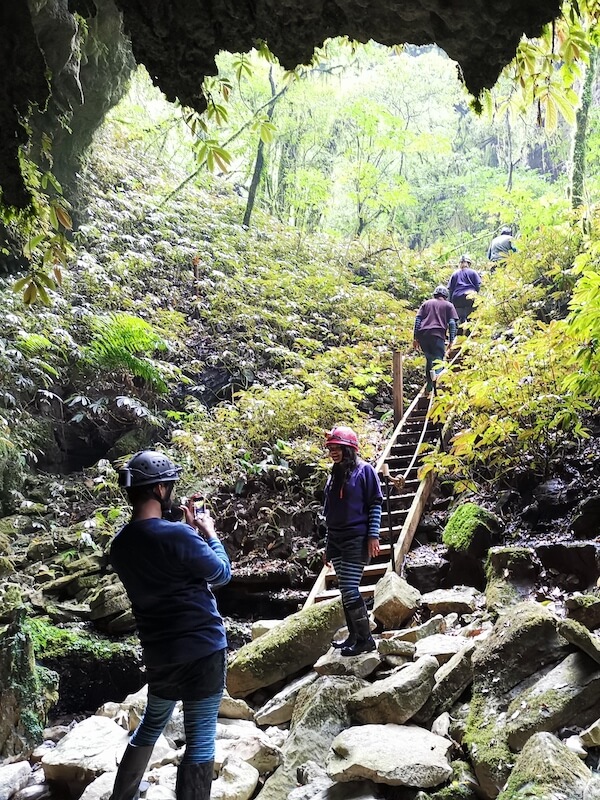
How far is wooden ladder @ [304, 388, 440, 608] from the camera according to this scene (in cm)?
665

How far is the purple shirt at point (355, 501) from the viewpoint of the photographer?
458 cm

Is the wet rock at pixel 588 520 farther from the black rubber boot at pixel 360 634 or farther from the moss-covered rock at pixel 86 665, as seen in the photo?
the moss-covered rock at pixel 86 665

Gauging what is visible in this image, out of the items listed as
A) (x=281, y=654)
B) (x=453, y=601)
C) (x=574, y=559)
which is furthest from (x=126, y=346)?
(x=574, y=559)

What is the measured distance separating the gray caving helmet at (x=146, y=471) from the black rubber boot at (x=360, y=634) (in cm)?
220

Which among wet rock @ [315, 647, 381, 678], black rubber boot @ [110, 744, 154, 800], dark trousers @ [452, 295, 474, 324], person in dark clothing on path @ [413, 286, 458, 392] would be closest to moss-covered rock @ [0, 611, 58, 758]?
black rubber boot @ [110, 744, 154, 800]

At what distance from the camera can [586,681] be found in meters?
3.15

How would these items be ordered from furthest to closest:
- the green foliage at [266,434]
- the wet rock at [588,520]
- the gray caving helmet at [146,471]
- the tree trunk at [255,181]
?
the tree trunk at [255,181] < the green foliage at [266,434] < the wet rock at [588,520] < the gray caving helmet at [146,471]

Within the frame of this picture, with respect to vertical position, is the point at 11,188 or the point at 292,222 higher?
the point at 292,222

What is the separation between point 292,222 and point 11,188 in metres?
17.5

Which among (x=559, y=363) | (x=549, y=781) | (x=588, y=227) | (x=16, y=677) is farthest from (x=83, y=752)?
(x=588, y=227)

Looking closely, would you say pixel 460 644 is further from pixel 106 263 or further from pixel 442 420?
pixel 106 263

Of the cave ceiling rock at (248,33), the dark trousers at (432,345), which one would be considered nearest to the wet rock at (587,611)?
the cave ceiling rock at (248,33)

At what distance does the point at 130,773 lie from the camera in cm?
306

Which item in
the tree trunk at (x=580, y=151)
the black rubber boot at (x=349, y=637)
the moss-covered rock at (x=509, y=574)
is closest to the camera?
the black rubber boot at (x=349, y=637)
